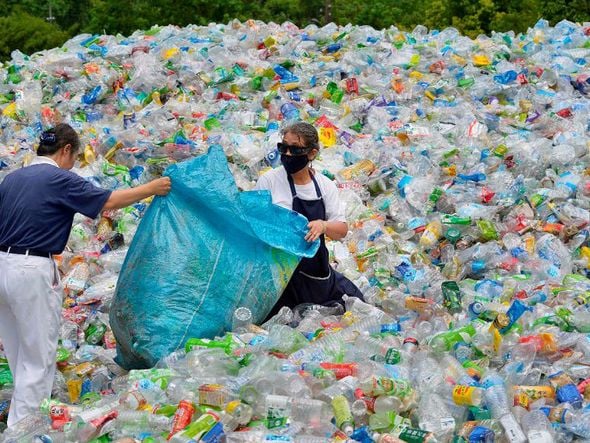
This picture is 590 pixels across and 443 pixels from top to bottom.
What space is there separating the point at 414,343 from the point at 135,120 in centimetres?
453

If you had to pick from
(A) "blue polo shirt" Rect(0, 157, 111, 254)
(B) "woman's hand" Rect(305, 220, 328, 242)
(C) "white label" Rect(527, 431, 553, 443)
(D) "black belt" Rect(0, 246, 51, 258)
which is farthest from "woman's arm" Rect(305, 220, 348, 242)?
(C) "white label" Rect(527, 431, 553, 443)

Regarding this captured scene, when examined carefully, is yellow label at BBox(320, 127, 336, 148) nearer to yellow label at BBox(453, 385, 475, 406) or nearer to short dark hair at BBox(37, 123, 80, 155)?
short dark hair at BBox(37, 123, 80, 155)

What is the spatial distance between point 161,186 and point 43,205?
23.0 inches

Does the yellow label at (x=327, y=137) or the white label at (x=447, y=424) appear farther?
the yellow label at (x=327, y=137)

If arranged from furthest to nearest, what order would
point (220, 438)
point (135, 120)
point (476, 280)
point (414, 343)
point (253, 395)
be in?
point (135, 120), point (476, 280), point (414, 343), point (253, 395), point (220, 438)

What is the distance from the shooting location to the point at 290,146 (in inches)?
187

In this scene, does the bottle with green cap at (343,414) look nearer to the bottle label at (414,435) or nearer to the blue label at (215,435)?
the bottle label at (414,435)

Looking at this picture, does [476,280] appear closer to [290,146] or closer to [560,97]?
[290,146]

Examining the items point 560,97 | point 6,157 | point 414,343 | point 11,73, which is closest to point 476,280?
point 414,343

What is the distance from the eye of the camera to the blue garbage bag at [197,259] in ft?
14.9

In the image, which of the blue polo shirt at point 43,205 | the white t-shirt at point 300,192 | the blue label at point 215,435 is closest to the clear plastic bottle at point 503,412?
the blue label at point 215,435

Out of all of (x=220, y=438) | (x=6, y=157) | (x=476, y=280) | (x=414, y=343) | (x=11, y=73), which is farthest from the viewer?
(x=11, y=73)

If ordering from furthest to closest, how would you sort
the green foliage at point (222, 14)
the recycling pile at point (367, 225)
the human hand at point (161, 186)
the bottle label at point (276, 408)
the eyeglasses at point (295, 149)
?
the green foliage at point (222, 14)
the eyeglasses at point (295, 149)
the human hand at point (161, 186)
the recycling pile at point (367, 225)
the bottle label at point (276, 408)

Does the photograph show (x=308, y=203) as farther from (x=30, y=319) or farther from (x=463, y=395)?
(x=30, y=319)
